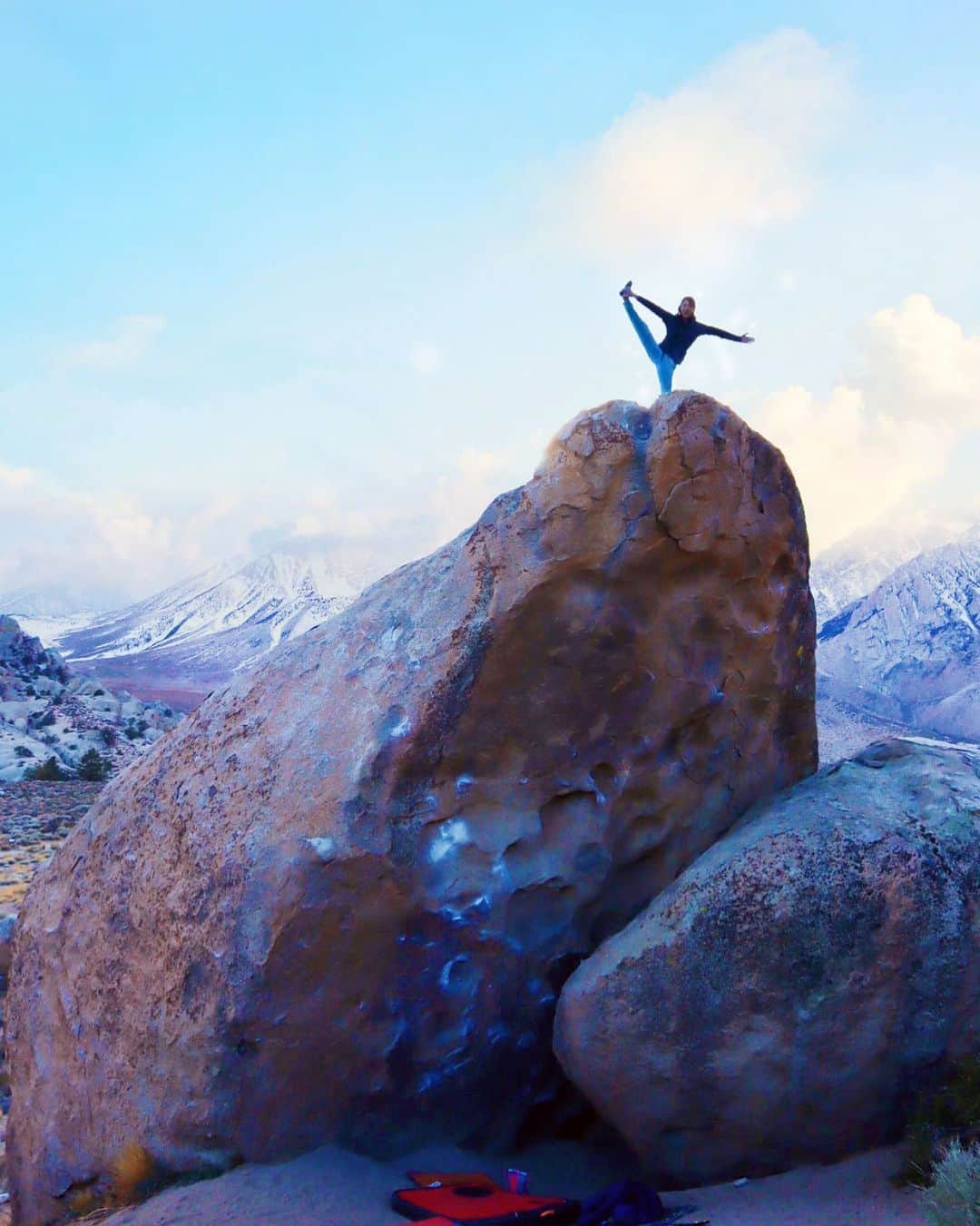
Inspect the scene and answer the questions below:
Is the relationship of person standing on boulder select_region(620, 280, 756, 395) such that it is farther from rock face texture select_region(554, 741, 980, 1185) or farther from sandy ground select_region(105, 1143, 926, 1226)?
sandy ground select_region(105, 1143, 926, 1226)

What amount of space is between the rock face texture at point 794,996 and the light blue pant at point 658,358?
3.03 meters

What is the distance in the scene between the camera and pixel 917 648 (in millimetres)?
54688

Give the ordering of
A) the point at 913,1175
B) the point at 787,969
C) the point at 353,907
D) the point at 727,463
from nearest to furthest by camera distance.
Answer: the point at 913,1175 < the point at 787,969 < the point at 353,907 < the point at 727,463

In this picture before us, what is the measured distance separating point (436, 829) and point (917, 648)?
54.6 metres

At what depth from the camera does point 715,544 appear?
5957 mm

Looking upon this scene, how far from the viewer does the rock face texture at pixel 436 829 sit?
5.46 metres

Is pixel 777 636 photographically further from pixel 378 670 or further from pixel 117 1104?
pixel 117 1104

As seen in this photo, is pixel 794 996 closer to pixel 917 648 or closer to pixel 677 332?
→ pixel 677 332

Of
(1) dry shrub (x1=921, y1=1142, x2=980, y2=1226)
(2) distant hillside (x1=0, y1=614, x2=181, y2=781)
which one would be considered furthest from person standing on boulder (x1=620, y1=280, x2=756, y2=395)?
(2) distant hillside (x1=0, y1=614, x2=181, y2=781)

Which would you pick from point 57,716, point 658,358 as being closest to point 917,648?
point 57,716

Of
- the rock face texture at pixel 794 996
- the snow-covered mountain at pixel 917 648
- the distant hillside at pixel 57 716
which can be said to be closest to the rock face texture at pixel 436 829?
the rock face texture at pixel 794 996

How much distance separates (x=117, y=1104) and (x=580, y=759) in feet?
11.1

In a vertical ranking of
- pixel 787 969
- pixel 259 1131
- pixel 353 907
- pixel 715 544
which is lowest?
pixel 259 1131

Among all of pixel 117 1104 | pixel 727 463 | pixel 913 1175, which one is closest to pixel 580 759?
pixel 727 463
